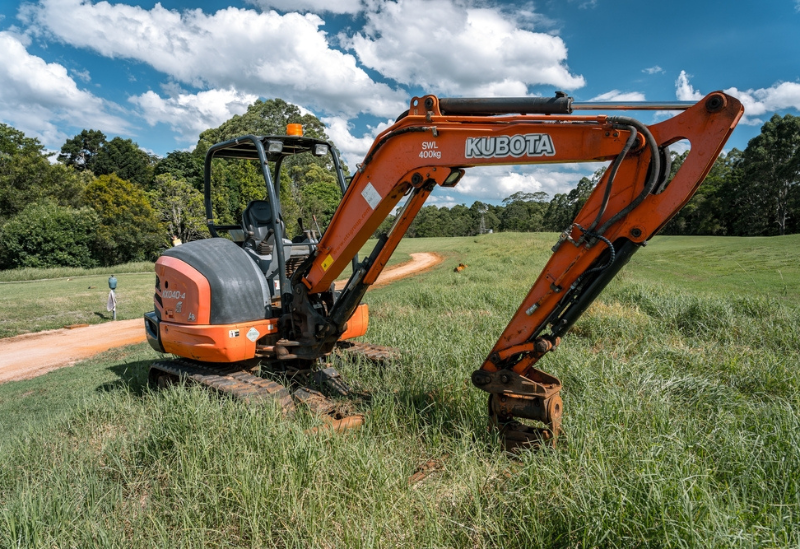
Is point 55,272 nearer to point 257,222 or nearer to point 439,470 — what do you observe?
point 257,222

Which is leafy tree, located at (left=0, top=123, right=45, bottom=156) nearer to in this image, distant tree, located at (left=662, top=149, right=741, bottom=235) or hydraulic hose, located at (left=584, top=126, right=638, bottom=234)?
hydraulic hose, located at (left=584, top=126, right=638, bottom=234)

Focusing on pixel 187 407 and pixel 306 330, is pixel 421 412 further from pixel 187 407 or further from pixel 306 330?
pixel 187 407

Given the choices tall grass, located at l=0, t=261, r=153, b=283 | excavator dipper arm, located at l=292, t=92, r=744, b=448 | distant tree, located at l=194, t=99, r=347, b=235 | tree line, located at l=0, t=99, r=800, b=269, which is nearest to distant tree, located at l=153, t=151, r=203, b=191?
tree line, located at l=0, t=99, r=800, b=269

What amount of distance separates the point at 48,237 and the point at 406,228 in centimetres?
3462

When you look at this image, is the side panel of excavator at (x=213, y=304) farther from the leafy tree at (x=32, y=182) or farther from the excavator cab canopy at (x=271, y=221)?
the leafy tree at (x=32, y=182)

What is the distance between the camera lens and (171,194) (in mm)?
37594

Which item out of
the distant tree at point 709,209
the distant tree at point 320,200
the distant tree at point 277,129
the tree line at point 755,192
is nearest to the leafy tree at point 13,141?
the distant tree at point 277,129

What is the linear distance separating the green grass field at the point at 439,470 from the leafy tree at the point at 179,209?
32.8m

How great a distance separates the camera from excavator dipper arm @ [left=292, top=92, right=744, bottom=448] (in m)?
3.06

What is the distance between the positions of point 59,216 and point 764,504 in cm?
3803

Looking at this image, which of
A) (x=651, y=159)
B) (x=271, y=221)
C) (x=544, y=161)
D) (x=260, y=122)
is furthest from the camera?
(x=260, y=122)

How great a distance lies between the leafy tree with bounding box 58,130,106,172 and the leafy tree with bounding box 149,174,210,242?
29.0 metres

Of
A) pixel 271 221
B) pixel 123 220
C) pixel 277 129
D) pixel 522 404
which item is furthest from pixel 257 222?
pixel 277 129

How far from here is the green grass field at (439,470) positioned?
2.65 meters
